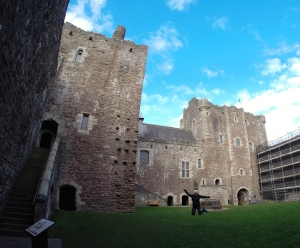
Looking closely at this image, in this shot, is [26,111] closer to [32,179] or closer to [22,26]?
[22,26]

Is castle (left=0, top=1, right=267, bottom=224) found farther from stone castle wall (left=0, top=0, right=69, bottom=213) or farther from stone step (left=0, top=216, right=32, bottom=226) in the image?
stone step (left=0, top=216, right=32, bottom=226)

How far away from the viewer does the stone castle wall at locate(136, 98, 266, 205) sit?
25.1 metres

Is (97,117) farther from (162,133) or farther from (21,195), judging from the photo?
(162,133)

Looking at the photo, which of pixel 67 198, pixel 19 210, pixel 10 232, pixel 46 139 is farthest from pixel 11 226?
pixel 46 139

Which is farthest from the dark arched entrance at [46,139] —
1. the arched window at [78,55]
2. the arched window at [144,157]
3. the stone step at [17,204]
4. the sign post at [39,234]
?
the arched window at [144,157]

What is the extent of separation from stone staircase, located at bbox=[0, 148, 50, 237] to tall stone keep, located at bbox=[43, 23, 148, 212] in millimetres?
1962

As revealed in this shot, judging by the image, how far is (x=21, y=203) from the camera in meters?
7.39

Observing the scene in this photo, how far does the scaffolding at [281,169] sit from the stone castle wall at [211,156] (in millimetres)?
1186

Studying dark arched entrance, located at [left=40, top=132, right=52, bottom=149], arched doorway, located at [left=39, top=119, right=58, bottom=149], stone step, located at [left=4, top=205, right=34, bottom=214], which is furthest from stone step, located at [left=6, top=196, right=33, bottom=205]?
dark arched entrance, located at [left=40, top=132, right=52, bottom=149]

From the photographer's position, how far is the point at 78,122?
12.9 m

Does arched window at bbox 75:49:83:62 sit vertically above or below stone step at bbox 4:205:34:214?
above

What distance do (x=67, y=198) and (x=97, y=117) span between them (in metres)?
4.80

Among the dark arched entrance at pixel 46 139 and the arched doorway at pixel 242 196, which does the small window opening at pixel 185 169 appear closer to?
the arched doorway at pixel 242 196

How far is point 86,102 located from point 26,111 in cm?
700
